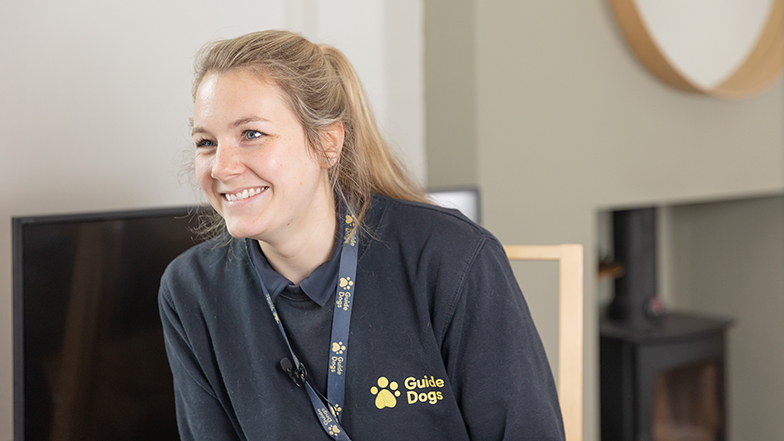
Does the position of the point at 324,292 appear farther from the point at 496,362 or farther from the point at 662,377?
the point at 662,377

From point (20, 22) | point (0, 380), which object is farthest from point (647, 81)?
point (0, 380)

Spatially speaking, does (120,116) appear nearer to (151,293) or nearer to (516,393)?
(151,293)

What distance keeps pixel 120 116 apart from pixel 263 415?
73 centimetres

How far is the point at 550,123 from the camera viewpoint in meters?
2.01

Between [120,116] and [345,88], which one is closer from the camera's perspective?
[345,88]

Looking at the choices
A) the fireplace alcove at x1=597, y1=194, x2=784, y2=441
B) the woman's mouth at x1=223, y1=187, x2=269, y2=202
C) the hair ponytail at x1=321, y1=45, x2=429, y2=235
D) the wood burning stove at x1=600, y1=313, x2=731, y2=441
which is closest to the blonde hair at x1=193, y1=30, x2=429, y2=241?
the hair ponytail at x1=321, y1=45, x2=429, y2=235

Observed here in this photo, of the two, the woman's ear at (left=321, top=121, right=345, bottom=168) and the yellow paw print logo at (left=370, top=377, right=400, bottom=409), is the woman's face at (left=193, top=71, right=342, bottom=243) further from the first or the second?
the yellow paw print logo at (left=370, top=377, right=400, bottom=409)

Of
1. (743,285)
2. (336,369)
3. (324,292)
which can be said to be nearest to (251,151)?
(324,292)

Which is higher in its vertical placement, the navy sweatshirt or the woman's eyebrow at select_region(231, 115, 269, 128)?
the woman's eyebrow at select_region(231, 115, 269, 128)

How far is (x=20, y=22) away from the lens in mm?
1261

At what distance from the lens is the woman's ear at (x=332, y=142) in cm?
103

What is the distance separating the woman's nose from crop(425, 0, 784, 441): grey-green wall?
104cm

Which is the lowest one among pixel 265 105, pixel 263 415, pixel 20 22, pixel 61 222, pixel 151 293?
pixel 263 415

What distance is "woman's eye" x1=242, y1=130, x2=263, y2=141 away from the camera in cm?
96
